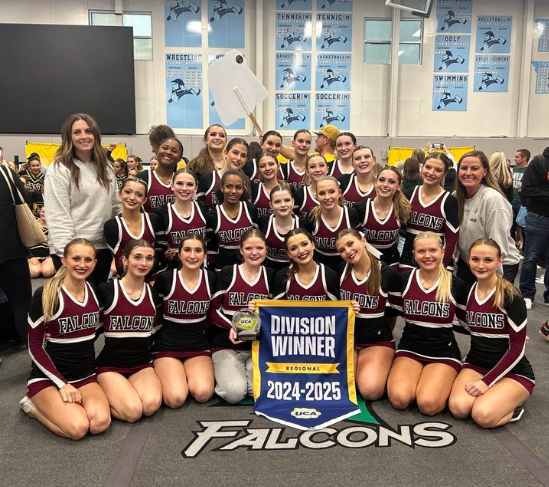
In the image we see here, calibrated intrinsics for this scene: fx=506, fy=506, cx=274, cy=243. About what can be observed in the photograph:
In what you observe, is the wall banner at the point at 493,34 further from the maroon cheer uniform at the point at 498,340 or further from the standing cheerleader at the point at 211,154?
the maroon cheer uniform at the point at 498,340

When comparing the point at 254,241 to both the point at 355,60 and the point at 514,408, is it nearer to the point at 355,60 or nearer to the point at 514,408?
the point at 514,408

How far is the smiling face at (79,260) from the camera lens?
2.96 metres

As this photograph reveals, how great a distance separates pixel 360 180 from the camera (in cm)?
411

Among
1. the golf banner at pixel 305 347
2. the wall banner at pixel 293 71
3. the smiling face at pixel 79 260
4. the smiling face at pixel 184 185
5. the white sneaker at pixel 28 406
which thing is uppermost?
the wall banner at pixel 293 71

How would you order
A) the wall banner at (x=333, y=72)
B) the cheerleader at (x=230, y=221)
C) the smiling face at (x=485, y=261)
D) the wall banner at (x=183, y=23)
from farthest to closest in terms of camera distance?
the wall banner at (x=333, y=72), the wall banner at (x=183, y=23), the cheerleader at (x=230, y=221), the smiling face at (x=485, y=261)

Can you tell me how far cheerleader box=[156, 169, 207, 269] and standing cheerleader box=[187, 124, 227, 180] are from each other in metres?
0.59

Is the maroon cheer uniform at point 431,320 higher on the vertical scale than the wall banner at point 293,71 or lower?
lower

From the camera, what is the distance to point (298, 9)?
34.9 feet

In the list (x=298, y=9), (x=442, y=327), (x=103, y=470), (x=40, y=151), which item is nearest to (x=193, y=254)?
(x=103, y=470)

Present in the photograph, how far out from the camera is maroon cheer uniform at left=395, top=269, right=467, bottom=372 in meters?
3.21

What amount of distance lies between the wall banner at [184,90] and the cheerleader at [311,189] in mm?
7264

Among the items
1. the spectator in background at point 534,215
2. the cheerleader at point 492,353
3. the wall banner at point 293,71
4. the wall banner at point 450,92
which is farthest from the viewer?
the wall banner at point 450,92

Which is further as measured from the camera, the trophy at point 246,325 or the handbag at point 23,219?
the handbag at point 23,219

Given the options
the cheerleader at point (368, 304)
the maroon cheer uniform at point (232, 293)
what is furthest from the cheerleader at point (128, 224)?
the cheerleader at point (368, 304)
